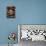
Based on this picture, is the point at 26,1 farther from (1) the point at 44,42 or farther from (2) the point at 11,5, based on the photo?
(1) the point at 44,42

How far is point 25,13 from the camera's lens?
2840mm

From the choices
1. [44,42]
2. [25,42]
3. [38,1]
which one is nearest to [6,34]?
[25,42]

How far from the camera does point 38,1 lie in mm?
2850

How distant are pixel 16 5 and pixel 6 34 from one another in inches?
26.1

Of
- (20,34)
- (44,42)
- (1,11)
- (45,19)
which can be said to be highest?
(1,11)

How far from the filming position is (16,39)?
277 centimetres

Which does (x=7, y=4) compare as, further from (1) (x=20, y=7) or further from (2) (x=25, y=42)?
(2) (x=25, y=42)

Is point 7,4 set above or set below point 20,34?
above

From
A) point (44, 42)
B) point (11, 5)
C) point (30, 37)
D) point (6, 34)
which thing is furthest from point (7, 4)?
point (44, 42)

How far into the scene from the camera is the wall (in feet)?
9.26

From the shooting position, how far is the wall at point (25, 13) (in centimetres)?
282

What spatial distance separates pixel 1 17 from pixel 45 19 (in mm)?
953

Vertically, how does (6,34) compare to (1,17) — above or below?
below

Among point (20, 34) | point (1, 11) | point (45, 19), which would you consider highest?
point (1, 11)
